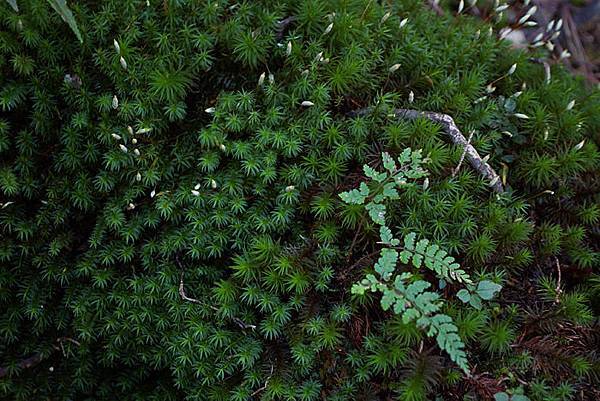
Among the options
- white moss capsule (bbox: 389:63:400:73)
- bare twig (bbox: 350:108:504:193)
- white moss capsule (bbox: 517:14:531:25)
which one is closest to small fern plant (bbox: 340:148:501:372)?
bare twig (bbox: 350:108:504:193)

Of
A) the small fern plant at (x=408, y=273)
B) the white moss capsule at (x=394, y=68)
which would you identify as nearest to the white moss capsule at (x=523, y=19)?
the white moss capsule at (x=394, y=68)

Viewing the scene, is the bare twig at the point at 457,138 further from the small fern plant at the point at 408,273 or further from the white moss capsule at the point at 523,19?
the white moss capsule at the point at 523,19

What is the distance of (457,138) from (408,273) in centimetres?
88

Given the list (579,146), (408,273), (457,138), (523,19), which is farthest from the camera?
(523,19)

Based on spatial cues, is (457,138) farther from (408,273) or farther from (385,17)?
(408,273)

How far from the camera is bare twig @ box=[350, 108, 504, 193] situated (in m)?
2.87

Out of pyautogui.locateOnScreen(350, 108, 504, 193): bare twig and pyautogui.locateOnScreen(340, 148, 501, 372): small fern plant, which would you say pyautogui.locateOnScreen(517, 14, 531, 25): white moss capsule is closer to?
pyautogui.locateOnScreen(350, 108, 504, 193): bare twig

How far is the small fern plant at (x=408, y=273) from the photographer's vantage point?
2312mm

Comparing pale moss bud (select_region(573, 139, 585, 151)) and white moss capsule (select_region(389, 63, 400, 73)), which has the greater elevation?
white moss capsule (select_region(389, 63, 400, 73))

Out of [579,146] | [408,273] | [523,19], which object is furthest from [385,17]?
[408,273]

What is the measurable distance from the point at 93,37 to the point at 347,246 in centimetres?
170

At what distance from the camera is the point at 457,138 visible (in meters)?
2.92

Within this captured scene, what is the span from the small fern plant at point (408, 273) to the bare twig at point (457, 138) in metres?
0.32

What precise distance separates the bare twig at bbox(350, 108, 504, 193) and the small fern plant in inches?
12.7
